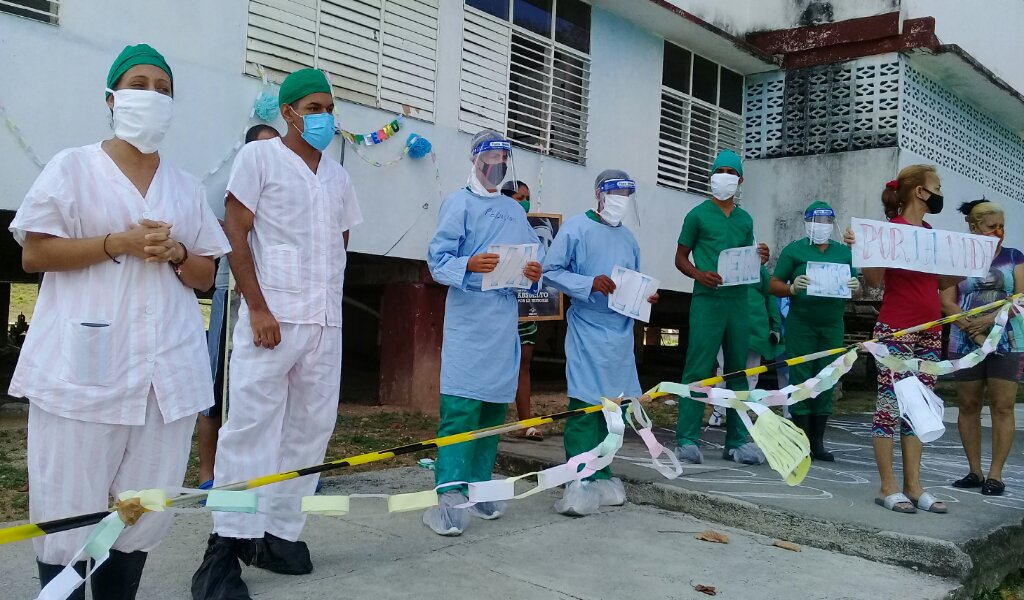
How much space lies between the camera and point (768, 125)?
1204 cm

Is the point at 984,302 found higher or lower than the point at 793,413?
higher

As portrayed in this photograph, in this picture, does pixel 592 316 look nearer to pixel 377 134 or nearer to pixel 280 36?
pixel 377 134

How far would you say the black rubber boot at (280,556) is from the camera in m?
3.24

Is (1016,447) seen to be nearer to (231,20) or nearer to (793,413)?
(793,413)

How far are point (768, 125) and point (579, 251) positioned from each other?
27.4ft

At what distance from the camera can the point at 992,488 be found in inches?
189

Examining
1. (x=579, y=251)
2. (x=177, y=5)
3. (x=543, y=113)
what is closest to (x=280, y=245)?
(x=579, y=251)

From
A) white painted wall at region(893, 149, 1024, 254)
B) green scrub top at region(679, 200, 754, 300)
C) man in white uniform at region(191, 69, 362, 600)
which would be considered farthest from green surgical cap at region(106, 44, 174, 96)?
white painted wall at region(893, 149, 1024, 254)

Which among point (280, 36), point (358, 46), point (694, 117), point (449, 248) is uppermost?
point (694, 117)

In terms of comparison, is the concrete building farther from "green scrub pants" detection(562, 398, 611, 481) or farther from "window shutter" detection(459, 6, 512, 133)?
"green scrub pants" detection(562, 398, 611, 481)

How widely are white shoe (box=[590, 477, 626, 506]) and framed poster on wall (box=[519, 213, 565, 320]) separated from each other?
247 centimetres

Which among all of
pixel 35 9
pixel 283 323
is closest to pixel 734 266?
pixel 283 323

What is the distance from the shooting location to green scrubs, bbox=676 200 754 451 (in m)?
5.42

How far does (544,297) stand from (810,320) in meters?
2.47
